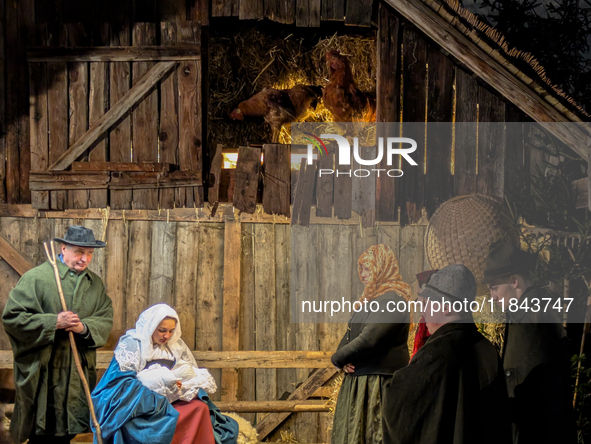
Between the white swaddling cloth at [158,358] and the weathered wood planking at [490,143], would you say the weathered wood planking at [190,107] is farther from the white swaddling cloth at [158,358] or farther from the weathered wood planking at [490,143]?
the weathered wood planking at [490,143]

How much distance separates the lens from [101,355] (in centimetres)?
577

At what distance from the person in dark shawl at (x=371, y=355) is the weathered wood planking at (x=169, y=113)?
2.08m

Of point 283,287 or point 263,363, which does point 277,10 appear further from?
point 263,363

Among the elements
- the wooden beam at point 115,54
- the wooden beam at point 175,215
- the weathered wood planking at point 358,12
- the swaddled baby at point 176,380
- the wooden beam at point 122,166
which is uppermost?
the weathered wood planking at point 358,12

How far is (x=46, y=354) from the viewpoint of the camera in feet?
15.5

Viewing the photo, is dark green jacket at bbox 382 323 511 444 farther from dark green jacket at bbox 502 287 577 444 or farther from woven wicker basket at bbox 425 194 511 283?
woven wicker basket at bbox 425 194 511 283

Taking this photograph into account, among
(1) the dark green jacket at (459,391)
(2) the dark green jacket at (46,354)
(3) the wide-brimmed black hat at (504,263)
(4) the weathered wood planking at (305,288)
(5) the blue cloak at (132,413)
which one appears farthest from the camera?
(4) the weathered wood planking at (305,288)

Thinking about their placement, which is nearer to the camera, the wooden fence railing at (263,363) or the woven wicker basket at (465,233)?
the woven wicker basket at (465,233)

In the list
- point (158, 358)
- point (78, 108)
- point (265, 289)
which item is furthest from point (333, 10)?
point (158, 358)

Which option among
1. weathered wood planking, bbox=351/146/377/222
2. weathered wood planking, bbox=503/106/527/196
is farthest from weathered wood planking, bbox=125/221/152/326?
weathered wood planking, bbox=503/106/527/196

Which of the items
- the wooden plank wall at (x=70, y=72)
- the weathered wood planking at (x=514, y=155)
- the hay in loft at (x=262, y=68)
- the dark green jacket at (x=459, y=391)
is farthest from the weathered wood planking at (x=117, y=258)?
the weathered wood planking at (x=514, y=155)

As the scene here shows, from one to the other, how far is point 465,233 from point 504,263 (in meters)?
0.66

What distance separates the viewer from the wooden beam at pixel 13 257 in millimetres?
5863

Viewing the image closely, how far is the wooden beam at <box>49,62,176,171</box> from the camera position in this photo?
5551mm
